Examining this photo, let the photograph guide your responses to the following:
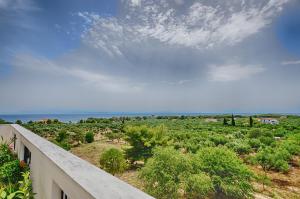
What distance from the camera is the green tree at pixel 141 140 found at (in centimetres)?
1379

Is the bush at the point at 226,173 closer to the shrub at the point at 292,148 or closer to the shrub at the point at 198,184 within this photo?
the shrub at the point at 198,184

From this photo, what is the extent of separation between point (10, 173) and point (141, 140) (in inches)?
413

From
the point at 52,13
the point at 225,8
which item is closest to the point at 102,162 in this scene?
the point at 52,13

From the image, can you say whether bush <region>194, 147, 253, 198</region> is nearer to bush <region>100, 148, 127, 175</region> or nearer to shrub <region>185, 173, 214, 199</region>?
shrub <region>185, 173, 214, 199</region>

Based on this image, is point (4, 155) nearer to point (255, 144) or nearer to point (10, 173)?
point (10, 173)

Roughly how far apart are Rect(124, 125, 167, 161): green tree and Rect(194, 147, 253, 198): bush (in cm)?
577

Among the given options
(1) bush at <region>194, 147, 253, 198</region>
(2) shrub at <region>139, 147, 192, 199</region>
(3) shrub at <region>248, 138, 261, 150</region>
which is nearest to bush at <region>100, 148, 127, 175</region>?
(2) shrub at <region>139, 147, 192, 199</region>

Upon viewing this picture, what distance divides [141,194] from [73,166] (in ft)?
2.60

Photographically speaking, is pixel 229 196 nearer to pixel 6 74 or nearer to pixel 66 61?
pixel 6 74

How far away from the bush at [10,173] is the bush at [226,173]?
5741mm

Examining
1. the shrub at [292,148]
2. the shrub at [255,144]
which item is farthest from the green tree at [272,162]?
the shrub at [255,144]

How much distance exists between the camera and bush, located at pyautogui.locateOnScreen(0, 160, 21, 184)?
3488mm

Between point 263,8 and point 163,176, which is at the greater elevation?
point 263,8

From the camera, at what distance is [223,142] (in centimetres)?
1973
